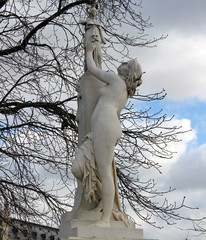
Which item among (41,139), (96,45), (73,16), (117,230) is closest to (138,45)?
(73,16)

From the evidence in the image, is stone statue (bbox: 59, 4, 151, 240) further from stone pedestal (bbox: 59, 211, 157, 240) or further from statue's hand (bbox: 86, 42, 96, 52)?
statue's hand (bbox: 86, 42, 96, 52)

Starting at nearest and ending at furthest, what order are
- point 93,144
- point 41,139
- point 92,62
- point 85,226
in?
point 85,226
point 93,144
point 92,62
point 41,139

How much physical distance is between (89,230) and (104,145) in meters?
0.93

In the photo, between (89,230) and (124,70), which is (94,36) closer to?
(124,70)

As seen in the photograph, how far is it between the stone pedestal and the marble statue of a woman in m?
0.10

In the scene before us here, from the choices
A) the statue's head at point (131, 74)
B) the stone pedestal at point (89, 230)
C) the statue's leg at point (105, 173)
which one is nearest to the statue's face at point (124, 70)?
the statue's head at point (131, 74)

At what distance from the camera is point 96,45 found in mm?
5945

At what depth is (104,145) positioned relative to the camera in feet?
17.3

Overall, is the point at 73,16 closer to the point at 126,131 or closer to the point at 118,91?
the point at 126,131

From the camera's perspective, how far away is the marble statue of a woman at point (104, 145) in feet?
17.1

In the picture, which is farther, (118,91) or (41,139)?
(41,139)

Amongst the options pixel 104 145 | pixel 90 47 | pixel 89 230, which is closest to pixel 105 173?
pixel 104 145

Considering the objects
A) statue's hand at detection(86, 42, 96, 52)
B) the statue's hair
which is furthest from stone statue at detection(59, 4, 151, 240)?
statue's hand at detection(86, 42, 96, 52)

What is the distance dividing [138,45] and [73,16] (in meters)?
1.34
